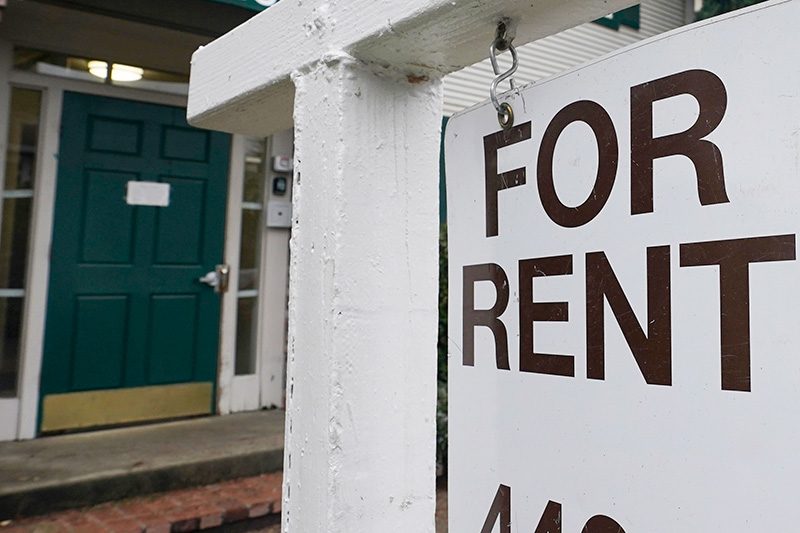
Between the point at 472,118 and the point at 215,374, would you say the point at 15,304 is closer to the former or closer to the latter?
the point at 215,374

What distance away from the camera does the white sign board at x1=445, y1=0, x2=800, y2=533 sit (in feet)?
2.29

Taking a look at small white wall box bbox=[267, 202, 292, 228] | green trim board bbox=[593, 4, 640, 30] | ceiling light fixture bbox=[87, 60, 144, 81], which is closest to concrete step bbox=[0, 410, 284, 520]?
small white wall box bbox=[267, 202, 292, 228]

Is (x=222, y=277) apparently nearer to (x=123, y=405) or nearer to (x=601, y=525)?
(x=123, y=405)

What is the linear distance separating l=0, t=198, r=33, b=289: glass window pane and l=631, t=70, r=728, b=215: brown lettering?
4314 mm

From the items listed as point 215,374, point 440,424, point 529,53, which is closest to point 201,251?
point 215,374

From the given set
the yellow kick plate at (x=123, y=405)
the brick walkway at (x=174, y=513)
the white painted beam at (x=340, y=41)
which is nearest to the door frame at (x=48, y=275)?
the yellow kick plate at (x=123, y=405)

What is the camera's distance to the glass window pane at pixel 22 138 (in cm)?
418

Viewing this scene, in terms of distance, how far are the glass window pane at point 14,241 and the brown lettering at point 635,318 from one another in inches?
168

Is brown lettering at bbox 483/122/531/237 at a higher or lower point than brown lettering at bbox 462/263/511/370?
higher

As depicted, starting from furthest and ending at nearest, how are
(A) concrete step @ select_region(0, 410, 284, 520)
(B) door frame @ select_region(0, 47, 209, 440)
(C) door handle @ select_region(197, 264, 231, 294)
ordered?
1. (C) door handle @ select_region(197, 264, 231, 294)
2. (B) door frame @ select_region(0, 47, 209, 440)
3. (A) concrete step @ select_region(0, 410, 284, 520)

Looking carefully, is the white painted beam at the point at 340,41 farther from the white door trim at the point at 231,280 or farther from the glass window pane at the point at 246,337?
the glass window pane at the point at 246,337

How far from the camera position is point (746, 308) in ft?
2.34

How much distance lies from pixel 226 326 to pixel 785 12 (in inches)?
→ 182

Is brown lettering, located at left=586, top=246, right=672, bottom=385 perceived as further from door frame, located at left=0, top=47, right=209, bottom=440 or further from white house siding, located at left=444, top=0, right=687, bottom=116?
white house siding, located at left=444, top=0, right=687, bottom=116
